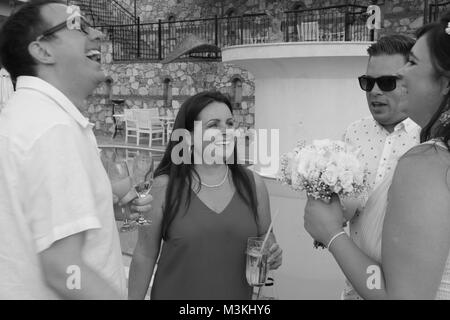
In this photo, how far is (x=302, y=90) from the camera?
6988mm

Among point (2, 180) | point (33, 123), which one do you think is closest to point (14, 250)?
point (2, 180)

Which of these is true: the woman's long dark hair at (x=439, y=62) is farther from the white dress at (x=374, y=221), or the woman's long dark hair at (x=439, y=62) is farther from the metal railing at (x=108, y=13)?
the metal railing at (x=108, y=13)

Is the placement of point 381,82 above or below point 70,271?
above

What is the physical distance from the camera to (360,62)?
21.9ft

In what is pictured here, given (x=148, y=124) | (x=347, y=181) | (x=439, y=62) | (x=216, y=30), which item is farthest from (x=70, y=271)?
(x=216, y=30)

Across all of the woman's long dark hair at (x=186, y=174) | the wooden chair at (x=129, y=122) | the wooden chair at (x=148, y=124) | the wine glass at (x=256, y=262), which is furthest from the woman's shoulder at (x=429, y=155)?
the wooden chair at (x=129, y=122)

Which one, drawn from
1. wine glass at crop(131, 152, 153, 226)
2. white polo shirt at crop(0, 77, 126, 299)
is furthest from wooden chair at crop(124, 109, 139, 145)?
white polo shirt at crop(0, 77, 126, 299)

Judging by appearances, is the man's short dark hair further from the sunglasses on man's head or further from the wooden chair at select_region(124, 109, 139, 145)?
the wooden chair at select_region(124, 109, 139, 145)

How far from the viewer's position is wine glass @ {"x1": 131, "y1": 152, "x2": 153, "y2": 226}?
7.06 ft

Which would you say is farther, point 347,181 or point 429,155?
point 347,181

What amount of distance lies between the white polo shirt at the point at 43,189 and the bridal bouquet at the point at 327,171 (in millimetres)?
720

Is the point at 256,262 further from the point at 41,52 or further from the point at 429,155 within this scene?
the point at 41,52

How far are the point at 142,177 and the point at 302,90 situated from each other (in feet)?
16.9

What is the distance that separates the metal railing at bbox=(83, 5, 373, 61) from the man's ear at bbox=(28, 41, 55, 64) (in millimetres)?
11700
